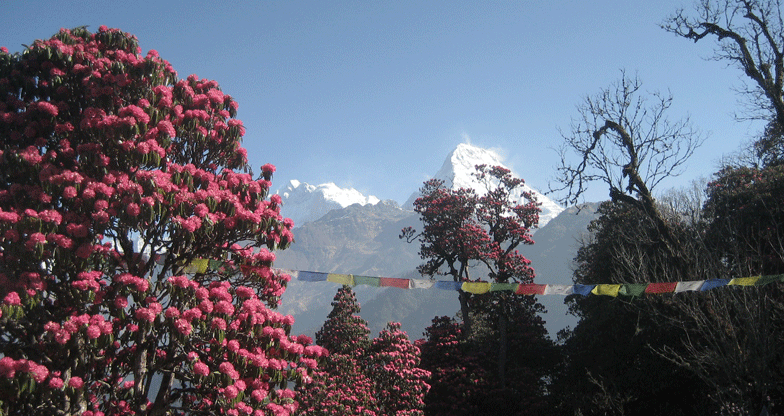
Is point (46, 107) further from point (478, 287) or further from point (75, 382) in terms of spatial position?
point (478, 287)

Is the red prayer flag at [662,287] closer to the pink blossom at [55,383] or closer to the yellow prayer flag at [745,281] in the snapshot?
the yellow prayer flag at [745,281]

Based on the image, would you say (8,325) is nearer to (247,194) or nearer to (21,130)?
(21,130)

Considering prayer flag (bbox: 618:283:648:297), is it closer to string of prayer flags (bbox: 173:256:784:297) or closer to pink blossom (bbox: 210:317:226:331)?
string of prayer flags (bbox: 173:256:784:297)

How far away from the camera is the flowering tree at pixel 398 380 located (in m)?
12.7

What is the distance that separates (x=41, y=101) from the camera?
20.3 ft

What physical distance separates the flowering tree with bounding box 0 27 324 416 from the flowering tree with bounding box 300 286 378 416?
339 cm

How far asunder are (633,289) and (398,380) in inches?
237

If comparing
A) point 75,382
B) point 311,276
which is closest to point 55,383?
point 75,382

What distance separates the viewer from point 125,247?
Answer: 20.6ft

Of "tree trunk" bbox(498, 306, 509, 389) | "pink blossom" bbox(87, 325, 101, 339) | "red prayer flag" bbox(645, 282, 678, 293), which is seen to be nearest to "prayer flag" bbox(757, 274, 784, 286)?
"red prayer flag" bbox(645, 282, 678, 293)

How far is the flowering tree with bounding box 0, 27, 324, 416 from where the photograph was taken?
5.48 m

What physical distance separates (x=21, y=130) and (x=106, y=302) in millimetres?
2462

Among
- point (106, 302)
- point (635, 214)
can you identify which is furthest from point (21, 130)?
point (635, 214)

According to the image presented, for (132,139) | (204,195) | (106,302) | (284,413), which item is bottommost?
(284,413)
